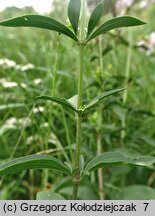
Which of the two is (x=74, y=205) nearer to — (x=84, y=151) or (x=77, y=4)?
(x=77, y=4)

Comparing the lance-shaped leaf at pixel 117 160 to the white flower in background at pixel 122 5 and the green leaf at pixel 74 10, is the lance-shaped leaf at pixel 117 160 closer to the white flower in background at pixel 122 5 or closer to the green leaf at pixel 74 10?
the green leaf at pixel 74 10

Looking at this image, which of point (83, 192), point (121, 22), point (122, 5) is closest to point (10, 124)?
point (83, 192)

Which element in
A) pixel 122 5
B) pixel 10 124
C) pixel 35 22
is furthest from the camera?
pixel 122 5

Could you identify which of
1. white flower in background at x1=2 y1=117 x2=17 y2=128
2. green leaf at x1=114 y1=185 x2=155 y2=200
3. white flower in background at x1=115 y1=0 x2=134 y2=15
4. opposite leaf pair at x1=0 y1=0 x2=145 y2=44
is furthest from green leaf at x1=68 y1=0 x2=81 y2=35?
white flower in background at x1=115 y1=0 x2=134 y2=15

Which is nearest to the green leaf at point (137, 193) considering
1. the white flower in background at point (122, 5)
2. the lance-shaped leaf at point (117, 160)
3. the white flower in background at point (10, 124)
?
the lance-shaped leaf at point (117, 160)

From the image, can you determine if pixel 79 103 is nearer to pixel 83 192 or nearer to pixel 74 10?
pixel 74 10

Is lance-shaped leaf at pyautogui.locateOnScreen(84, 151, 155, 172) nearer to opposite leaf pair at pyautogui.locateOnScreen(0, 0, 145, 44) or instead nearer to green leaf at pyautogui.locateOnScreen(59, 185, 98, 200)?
opposite leaf pair at pyautogui.locateOnScreen(0, 0, 145, 44)

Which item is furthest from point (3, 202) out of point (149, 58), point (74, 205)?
point (149, 58)
